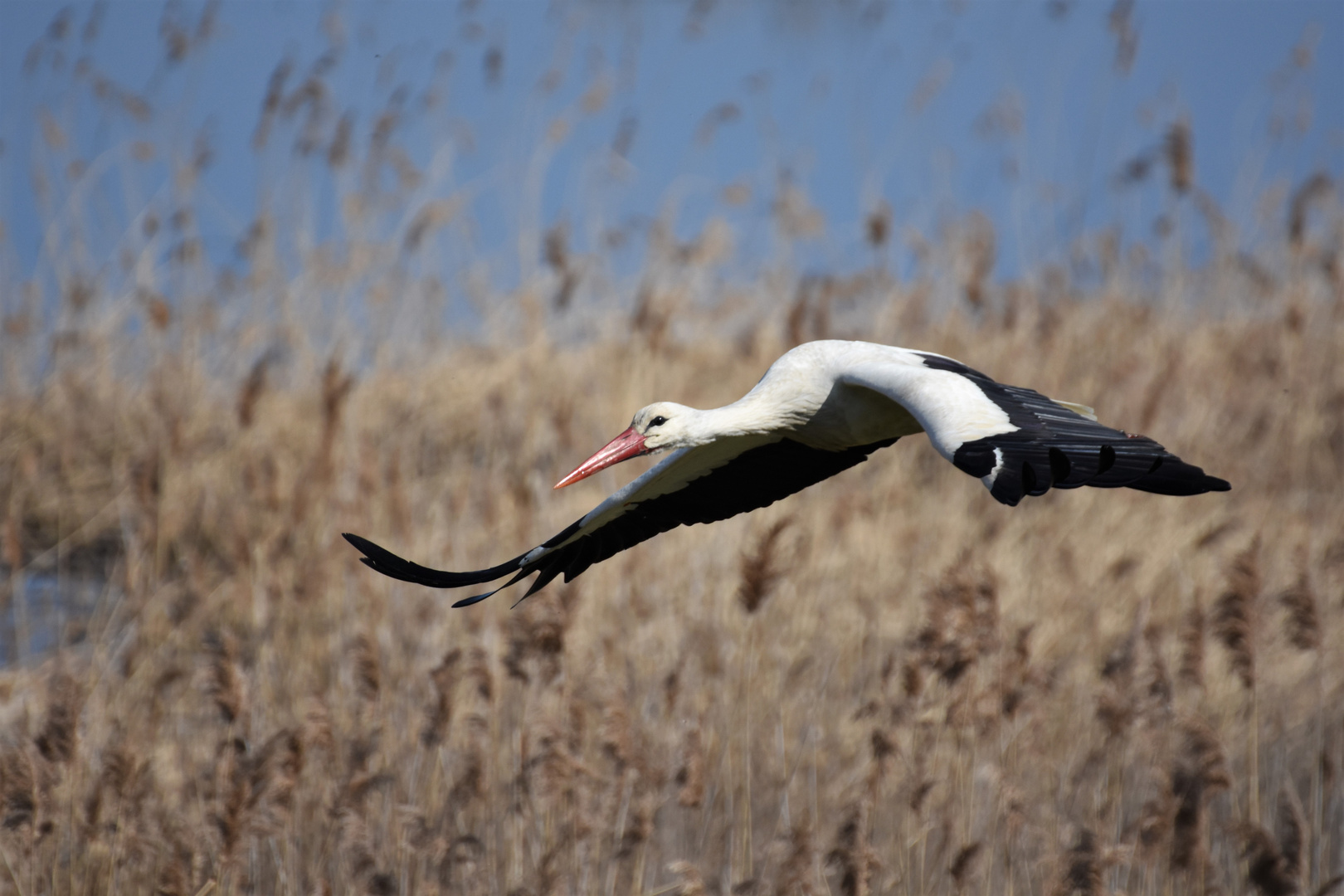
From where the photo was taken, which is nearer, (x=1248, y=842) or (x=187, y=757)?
(x=1248, y=842)

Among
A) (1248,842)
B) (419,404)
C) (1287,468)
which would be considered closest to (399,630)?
(419,404)

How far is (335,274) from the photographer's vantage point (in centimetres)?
585

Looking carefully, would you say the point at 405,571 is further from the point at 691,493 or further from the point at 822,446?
the point at 822,446

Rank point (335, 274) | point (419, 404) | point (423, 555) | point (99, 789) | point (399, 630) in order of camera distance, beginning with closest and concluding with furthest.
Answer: point (99, 789) < point (399, 630) < point (423, 555) < point (335, 274) < point (419, 404)

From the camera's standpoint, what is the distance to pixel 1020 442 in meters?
2.28

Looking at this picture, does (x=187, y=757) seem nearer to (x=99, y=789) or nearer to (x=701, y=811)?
(x=99, y=789)

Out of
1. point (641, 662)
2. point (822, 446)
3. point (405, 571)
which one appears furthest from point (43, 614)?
point (822, 446)

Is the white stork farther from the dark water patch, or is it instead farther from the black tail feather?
the dark water patch

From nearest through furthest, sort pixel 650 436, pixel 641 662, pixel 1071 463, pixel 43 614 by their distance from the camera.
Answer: pixel 1071 463 → pixel 650 436 → pixel 641 662 → pixel 43 614

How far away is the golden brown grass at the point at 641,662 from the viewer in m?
3.36

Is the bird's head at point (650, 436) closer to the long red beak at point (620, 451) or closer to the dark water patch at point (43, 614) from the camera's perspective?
the long red beak at point (620, 451)

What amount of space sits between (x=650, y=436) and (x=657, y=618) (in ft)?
5.02

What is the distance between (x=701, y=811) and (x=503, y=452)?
255 cm

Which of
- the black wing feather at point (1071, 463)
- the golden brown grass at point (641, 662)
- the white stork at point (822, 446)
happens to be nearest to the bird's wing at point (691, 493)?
the white stork at point (822, 446)
